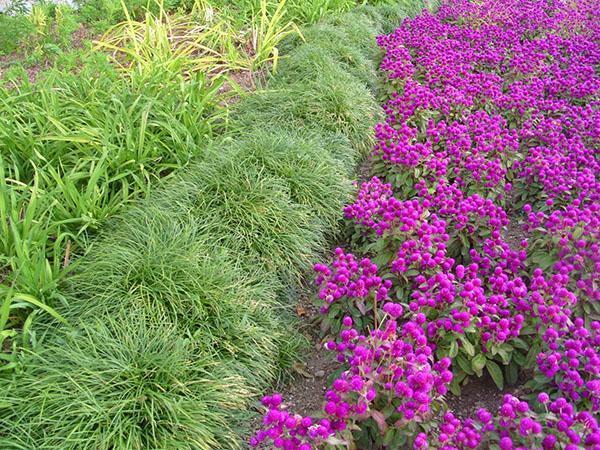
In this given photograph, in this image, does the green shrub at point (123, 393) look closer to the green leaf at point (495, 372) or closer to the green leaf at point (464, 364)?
the green leaf at point (464, 364)

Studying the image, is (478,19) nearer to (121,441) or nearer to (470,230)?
(470,230)

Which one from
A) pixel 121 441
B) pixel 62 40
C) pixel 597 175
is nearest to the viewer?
pixel 121 441

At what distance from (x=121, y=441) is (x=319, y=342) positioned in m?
1.25

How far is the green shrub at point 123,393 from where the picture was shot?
6.91 feet

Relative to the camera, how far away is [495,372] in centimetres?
252

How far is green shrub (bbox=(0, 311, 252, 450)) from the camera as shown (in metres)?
2.11

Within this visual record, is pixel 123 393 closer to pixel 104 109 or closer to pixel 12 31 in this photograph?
pixel 104 109

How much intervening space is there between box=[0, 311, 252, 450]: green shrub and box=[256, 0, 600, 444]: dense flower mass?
15.5 inches

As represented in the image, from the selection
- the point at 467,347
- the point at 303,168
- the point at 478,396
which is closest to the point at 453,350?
the point at 467,347

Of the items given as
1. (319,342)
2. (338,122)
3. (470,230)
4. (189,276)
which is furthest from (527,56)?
(189,276)

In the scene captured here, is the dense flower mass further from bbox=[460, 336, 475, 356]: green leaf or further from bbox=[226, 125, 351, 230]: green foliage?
bbox=[226, 125, 351, 230]: green foliage

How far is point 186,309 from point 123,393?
576 mm

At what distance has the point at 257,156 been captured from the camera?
3814mm

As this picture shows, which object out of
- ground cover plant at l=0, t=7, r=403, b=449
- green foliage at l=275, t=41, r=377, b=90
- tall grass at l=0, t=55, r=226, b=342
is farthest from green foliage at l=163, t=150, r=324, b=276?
green foliage at l=275, t=41, r=377, b=90
